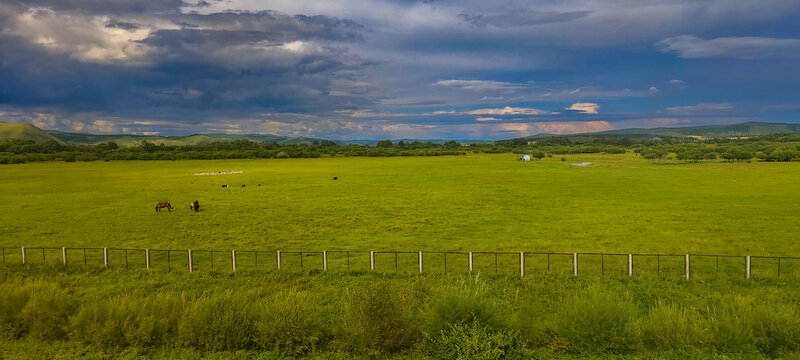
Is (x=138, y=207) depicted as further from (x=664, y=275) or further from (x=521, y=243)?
(x=664, y=275)

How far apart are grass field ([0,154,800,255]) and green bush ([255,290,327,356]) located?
48.2 ft

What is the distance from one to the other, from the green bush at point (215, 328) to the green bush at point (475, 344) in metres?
5.05

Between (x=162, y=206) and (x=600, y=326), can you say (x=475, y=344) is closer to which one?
(x=600, y=326)

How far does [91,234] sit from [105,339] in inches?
929

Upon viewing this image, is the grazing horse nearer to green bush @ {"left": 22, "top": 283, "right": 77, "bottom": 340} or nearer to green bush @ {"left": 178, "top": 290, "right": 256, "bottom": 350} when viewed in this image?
green bush @ {"left": 22, "top": 283, "right": 77, "bottom": 340}

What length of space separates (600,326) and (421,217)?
1055 inches

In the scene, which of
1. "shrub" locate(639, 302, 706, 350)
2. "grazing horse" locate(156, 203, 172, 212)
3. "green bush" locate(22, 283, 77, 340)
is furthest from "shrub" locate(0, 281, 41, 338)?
"grazing horse" locate(156, 203, 172, 212)

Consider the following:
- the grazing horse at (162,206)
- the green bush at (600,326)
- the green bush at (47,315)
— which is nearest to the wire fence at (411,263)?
the green bush at (47,315)

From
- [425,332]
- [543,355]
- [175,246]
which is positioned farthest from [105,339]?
[175,246]

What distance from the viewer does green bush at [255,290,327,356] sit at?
1199 cm

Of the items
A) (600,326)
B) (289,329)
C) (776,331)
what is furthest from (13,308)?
(776,331)

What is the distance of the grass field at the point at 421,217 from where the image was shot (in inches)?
1132

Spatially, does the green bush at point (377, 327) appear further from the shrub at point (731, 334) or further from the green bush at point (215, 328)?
the shrub at point (731, 334)

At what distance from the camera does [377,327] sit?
1169cm
